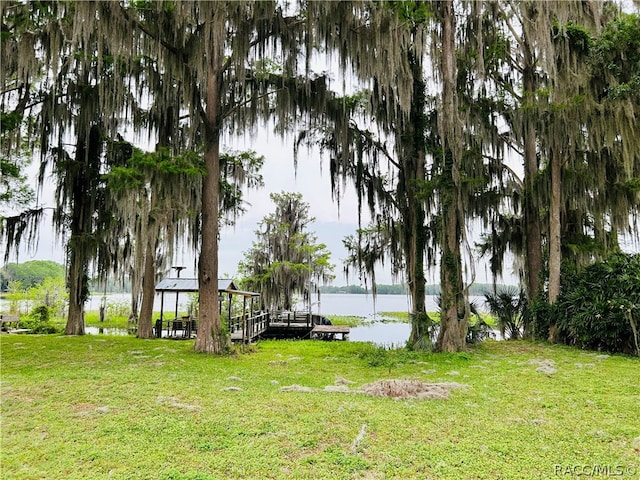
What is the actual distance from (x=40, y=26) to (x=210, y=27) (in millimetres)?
3535

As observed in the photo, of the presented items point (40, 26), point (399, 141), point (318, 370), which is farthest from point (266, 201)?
point (318, 370)

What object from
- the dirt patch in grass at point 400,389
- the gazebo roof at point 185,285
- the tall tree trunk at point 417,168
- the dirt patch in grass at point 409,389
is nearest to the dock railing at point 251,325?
the gazebo roof at point 185,285

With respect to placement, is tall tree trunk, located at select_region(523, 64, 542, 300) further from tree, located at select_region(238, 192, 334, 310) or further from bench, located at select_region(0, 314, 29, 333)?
bench, located at select_region(0, 314, 29, 333)

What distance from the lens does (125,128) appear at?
35.4ft

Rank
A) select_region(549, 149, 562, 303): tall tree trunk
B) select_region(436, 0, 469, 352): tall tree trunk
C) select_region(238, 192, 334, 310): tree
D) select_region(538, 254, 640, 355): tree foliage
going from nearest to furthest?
select_region(538, 254, 640, 355): tree foliage < select_region(436, 0, 469, 352): tall tree trunk < select_region(549, 149, 562, 303): tall tree trunk < select_region(238, 192, 334, 310): tree

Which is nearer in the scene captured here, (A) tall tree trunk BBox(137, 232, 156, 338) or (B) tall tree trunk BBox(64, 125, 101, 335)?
(B) tall tree trunk BBox(64, 125, 101, 335)

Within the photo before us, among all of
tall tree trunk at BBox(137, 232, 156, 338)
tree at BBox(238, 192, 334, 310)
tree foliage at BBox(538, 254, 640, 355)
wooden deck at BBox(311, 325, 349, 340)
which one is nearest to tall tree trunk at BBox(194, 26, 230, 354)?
tall tree trunk at BBox(137, 232, 156, 338)

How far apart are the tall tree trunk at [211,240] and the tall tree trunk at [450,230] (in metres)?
4.91

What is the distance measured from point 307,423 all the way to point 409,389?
5.81ft

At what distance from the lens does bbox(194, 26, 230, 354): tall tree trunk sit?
28.9 ft

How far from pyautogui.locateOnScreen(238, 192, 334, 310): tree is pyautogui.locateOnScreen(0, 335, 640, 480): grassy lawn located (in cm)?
1212

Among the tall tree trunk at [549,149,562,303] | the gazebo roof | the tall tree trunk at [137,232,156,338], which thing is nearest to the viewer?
the tall tree trunk at [549,149,562,303]

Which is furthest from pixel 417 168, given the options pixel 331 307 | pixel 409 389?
pixel 331 307

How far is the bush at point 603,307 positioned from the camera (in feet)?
25.3
